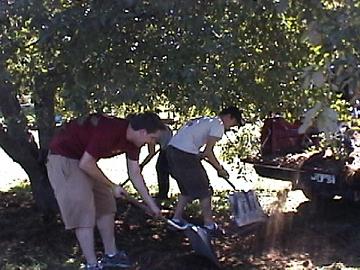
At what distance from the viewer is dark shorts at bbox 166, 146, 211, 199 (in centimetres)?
777

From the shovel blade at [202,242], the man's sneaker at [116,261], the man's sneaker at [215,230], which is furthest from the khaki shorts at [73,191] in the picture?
the man's sneaker at [215,230]

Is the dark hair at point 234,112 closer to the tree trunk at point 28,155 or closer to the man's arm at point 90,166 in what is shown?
the man's arm at point 90,166

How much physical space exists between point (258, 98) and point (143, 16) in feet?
5.11

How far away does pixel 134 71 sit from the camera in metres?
5.16

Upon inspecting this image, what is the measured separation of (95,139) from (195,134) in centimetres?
198

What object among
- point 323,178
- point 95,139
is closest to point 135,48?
point 95,139

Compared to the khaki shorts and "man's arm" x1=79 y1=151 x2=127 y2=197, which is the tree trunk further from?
"man's arm" x1=79 y1=151 x2=127 y2=197

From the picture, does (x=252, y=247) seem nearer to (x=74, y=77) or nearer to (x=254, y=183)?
(x=74, y=77)

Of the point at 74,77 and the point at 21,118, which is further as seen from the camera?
the point at 21,118

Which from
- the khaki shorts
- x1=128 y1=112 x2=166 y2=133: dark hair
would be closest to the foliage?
x1=128 y1=112 x2=166 y2=133: dark hair

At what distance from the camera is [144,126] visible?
18.8ft

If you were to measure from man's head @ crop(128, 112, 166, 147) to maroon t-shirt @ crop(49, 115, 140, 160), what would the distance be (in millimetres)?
141

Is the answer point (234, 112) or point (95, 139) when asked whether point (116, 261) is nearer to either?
point (95, 139)

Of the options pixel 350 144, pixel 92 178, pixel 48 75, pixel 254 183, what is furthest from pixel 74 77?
pixel 254 183
